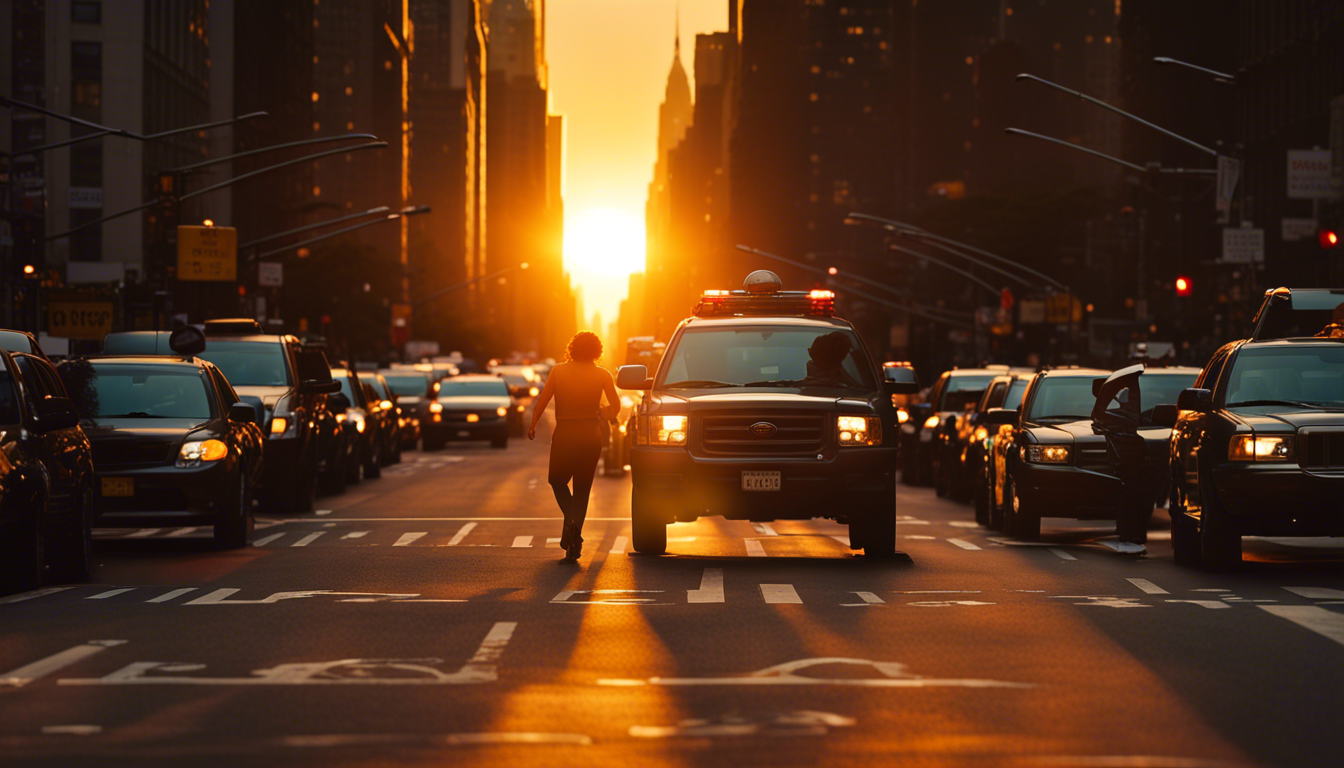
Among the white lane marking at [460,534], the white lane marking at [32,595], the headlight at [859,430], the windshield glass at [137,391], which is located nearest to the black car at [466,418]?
the white lane marking at [460,534]

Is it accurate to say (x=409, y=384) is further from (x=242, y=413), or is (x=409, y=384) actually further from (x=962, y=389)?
(x=242, y=413)

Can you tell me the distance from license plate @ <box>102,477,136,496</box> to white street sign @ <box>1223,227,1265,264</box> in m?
26.8

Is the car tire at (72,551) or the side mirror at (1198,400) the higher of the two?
the side mirror at (1198,400)

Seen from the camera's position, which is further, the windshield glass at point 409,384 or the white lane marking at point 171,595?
the windshield glass at point 409,384

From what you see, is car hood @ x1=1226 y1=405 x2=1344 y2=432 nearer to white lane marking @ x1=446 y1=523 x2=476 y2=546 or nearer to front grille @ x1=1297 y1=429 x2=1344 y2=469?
front grille @ x1=1297 y1=429 x2=1344 y2=469

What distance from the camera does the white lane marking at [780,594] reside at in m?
12.3

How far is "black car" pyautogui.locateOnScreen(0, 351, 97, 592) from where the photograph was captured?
13024 mm

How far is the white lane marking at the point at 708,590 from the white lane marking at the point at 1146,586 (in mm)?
2976

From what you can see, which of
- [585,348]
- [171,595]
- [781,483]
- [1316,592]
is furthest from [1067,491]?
[171,595]

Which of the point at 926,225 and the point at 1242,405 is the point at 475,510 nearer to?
the point at 1242,405

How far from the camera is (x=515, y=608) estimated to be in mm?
11898

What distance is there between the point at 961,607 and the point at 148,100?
71122 mm

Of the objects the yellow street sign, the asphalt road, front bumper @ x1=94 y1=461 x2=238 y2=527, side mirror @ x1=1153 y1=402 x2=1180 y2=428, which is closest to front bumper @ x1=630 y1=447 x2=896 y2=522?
the asphalt road

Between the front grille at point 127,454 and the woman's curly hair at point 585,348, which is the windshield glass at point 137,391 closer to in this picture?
the front grille at point 127,454
